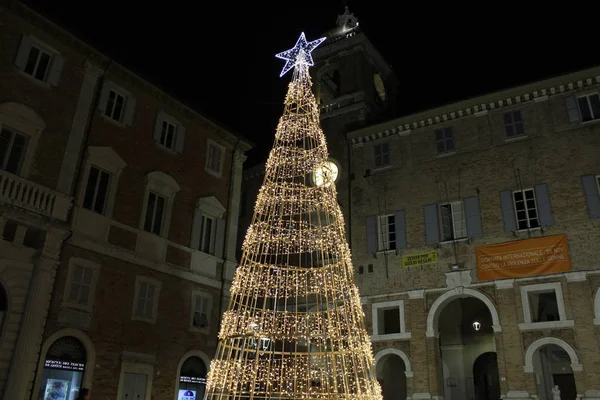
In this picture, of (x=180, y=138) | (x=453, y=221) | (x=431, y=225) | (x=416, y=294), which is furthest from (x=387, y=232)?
(x=180, y=138)

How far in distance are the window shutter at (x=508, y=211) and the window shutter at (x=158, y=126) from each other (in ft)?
46.4

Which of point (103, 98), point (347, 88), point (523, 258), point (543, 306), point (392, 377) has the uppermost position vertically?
point (347, 88)

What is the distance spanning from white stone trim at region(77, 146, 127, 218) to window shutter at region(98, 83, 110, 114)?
4.70 feet

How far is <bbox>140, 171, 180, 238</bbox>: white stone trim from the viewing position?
18.0 m

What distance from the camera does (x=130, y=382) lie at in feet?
52.0

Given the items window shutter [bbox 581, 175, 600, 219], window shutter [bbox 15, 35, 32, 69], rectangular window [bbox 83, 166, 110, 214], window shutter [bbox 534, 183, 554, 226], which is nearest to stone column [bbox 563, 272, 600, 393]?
window shutter [bbox 534, 183, 554, 226]

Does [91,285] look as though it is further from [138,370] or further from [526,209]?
[526,209]

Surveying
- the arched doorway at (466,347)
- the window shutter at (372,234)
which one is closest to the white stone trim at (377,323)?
the window shutter at (372,234)

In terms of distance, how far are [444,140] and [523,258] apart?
258 inches

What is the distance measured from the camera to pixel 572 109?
20.1m

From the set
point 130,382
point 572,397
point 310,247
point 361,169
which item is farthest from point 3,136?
point 572,397

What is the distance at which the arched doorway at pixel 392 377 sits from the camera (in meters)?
22.0

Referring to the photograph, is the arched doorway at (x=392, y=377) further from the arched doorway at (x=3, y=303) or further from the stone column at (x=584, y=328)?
the arched doorway at (x=3, y=303)

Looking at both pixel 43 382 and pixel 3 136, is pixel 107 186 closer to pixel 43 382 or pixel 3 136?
pixel 3 136
